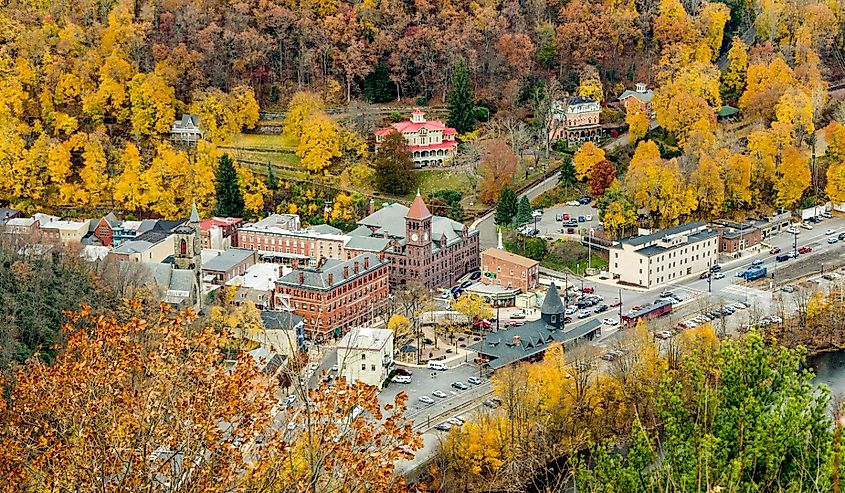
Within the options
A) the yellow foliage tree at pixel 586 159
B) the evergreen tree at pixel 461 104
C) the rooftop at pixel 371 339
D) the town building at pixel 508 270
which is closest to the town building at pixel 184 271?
the rooftop at pixel 371 339

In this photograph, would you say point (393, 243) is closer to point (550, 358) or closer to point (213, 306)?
point (213, 306)

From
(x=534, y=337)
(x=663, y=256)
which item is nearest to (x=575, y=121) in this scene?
(x=663, y=256)

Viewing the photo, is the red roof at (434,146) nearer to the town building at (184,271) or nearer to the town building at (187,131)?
the town building at (187,131)

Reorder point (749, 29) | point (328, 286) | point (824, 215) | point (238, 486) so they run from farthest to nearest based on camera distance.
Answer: point (749, 29), point (824, 215), point (328, 286), point (238, 486)

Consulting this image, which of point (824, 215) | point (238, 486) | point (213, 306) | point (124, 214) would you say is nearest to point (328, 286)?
point (213, 306)

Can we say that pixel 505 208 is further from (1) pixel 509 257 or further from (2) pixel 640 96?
(2) pixel 640 96

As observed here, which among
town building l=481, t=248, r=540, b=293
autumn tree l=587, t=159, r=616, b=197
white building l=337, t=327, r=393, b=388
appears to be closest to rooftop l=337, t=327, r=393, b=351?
white building l=337, t=327, r=393, b=388
